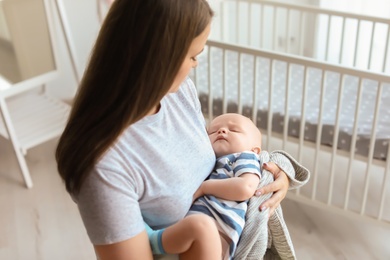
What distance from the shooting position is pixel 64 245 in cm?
220

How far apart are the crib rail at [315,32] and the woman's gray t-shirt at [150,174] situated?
1405mm

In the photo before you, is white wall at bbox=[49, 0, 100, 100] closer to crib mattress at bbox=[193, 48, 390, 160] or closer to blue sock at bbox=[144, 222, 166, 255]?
crib mattress at bbox=[193, 48, 390, 160]

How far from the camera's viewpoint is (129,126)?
3.43ft

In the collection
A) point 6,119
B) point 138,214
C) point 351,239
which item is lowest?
point 351,239

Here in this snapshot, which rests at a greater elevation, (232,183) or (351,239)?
(232,183)

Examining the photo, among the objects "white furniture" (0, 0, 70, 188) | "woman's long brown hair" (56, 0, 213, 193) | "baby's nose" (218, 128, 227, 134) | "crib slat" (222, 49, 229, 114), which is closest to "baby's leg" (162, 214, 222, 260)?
"woman's long brown hair" (56, 0, 213, 193)

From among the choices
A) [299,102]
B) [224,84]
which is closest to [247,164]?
[224,84]

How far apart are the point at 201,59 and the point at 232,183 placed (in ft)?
4.59

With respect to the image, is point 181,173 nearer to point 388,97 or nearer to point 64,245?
point 64,245

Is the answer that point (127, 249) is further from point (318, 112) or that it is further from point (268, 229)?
point (318, 112)

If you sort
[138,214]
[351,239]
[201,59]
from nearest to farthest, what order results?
[138,214]
[351,239]
[201,59]

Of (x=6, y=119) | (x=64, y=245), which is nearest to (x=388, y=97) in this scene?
(x=64, y=245)

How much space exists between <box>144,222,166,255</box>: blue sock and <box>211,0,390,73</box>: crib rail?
63.8 inches

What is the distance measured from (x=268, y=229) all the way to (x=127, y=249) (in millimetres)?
431
